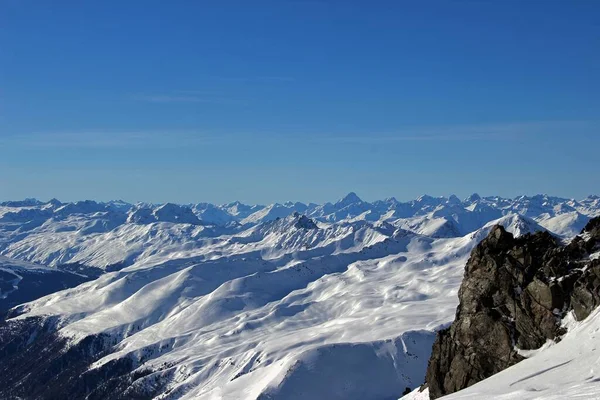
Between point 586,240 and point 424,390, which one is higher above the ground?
point 586,240

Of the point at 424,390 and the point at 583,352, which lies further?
the point at 424,390

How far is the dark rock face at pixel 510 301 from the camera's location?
7031cm

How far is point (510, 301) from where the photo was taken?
77.6 metres

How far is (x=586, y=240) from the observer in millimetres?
76750

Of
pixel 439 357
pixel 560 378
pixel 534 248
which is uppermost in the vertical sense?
pixel 534 248

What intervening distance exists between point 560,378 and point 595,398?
38.3 feet

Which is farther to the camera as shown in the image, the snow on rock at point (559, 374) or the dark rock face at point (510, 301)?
the dark rock face at point (510, 301)

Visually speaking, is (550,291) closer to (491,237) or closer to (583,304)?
(583,304)

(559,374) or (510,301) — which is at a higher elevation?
(510,301)

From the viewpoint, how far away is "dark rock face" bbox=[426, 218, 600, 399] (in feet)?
231

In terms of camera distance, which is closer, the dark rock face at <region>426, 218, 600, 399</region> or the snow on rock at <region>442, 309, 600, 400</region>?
the snow on rock at <region>442, 309, 600, 400</region>

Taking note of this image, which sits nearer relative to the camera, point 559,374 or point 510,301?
point 559,374

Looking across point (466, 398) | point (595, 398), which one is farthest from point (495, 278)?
point (595, 398)

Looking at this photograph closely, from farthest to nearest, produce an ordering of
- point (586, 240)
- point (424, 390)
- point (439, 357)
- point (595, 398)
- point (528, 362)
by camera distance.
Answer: point (424, 390), point (439, 357), point (586, 240), point (528, 362), point (595, 398)
